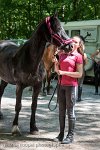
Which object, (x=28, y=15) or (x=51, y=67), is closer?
(x=51, y=67)

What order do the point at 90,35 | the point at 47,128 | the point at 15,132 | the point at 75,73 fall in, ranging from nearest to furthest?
1. the point at 75,73
2. the point at 15,132
3. the point at 47,128
4. the point at 90,35

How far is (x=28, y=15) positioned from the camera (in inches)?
1361

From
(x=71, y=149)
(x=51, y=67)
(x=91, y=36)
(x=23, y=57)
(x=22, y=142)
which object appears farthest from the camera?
(x=91, y=36)

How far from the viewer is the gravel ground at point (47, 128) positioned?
22.3ft

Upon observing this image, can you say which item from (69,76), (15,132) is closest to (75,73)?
(69,76)

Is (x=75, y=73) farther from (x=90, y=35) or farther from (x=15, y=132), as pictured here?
Answer: (x=90, y=35)

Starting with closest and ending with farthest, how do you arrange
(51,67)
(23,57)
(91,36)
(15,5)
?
1. (23,57)
2. (51,67)
3. (91,36)
4. (15,5)

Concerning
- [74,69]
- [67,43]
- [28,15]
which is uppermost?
[67,43]

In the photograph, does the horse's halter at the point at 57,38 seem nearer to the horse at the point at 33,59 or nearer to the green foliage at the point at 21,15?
the horse at the point at 33,59

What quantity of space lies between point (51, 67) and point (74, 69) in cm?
735

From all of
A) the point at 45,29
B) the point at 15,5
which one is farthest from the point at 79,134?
the point at 15,5

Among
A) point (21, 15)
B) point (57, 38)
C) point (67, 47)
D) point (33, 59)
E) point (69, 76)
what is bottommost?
point (21, 15)

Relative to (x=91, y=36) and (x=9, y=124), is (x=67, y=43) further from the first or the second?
(x=91, y=36)

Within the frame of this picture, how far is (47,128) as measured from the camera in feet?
27.1
